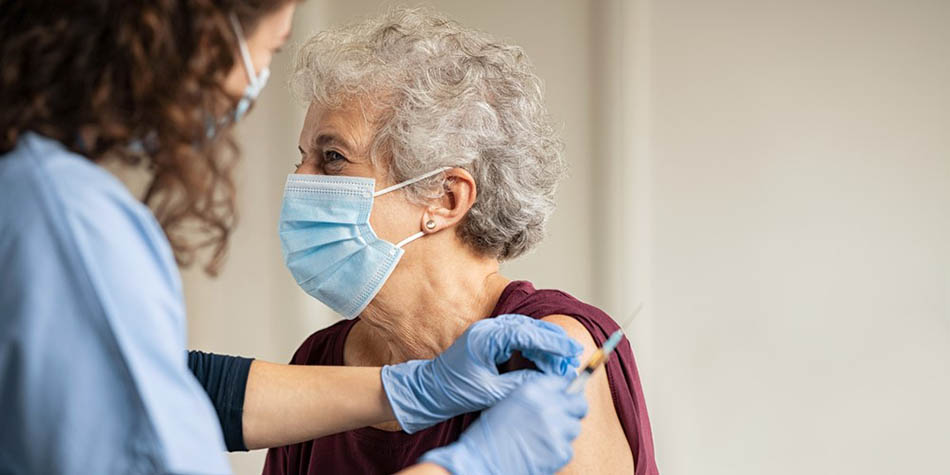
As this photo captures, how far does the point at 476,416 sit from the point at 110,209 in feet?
2.63

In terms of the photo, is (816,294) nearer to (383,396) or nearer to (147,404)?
(383,396)

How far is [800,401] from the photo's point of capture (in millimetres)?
2553

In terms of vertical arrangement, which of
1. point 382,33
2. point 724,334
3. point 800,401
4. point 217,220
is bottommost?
point 800,401

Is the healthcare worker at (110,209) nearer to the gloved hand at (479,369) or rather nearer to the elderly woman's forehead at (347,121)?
the gloved hand at (479,369)

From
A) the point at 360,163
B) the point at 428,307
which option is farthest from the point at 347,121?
the point at 428,307

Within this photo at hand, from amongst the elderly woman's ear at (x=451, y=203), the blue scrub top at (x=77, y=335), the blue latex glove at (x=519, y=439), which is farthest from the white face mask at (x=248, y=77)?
the elderly woman's ear at (x=451, y=203)

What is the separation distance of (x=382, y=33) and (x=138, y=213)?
0.89 metres

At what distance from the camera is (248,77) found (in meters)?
1.01

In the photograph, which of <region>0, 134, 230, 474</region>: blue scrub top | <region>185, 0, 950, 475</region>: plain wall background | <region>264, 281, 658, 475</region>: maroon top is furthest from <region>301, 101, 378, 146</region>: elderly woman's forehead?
<region>185, 0, 950, 475</region>: plain wall background

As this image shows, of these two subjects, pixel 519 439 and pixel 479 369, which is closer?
pixel 519 439

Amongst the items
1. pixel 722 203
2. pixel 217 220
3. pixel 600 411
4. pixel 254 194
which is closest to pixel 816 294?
pixel 722 203

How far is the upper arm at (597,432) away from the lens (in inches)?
55.7

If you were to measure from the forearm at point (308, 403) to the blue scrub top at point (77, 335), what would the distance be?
1.97ft

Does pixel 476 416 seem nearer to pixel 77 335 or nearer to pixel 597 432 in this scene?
pixel 597 432
